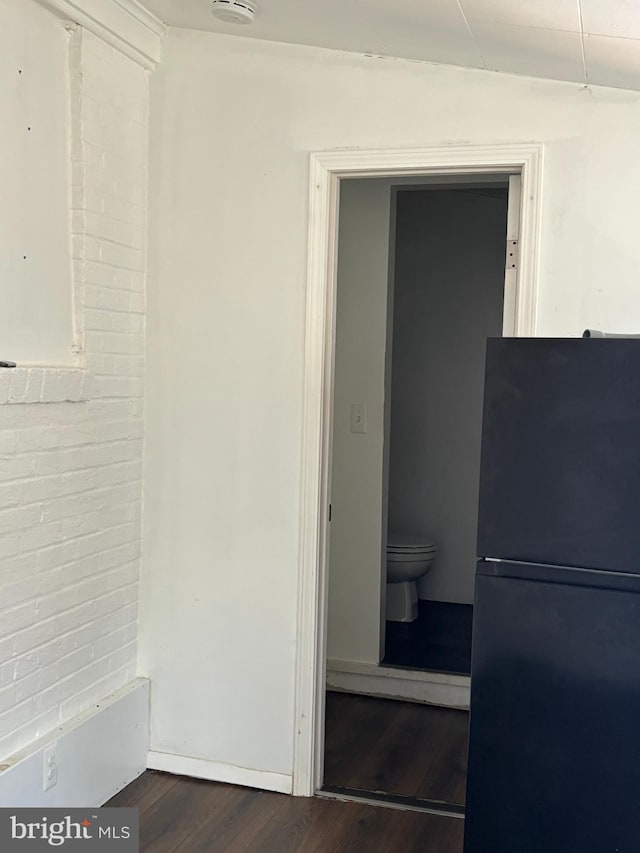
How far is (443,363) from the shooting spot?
17.3 ft

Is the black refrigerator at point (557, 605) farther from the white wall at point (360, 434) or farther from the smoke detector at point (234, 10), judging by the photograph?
the white wall at point (360, 434)

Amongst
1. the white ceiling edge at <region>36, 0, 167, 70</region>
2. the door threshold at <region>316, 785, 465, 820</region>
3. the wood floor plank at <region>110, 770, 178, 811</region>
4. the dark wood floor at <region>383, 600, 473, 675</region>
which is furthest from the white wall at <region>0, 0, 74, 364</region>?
the dark wood floor at <region>383, 600, 473, 675</region>

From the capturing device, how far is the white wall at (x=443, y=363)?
516 cm

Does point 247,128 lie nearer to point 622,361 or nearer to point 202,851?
point 622,361

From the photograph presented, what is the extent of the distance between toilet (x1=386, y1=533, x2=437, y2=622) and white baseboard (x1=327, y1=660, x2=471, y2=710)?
0.69m

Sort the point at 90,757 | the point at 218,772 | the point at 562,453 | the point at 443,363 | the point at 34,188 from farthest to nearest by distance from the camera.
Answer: the point at 443,363 → the point at 218,772 → the point at 90,757 → the point at 34,188 → the point at 562,453

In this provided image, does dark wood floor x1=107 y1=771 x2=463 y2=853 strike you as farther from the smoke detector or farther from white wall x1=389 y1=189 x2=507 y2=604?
the smoke detector

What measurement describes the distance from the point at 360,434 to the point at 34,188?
1.92 meters

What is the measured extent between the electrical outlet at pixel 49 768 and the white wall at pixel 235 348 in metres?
0.61

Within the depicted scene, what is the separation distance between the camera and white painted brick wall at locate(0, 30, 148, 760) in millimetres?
2508

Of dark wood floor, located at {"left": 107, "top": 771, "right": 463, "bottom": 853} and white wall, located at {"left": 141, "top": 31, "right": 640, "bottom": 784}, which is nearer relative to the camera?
dark wood floor, located at {"left": 107, "top": 771, "right": 463, "bottom": 853}

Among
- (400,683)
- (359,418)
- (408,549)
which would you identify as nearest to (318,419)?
(359,418)

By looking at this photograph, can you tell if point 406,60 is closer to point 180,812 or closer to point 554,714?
point 554,714

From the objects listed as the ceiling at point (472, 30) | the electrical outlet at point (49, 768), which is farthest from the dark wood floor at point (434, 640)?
the ceiling at point (472, 30)
